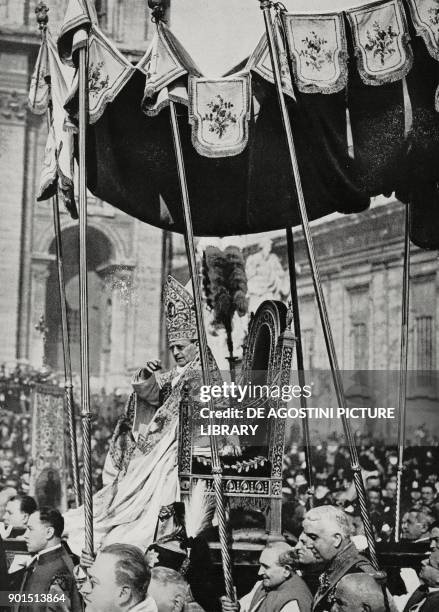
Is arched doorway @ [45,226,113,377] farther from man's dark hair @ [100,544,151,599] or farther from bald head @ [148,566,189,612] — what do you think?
man's dark hair @ [100,544,151,599]

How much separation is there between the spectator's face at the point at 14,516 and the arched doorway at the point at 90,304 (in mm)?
2529

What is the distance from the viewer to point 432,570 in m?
4.45

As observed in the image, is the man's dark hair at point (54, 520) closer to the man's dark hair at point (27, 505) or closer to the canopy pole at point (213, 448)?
the canopy pole at point (213, 448)

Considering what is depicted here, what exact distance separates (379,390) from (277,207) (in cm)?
347

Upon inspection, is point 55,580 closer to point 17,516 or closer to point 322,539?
point 322,539

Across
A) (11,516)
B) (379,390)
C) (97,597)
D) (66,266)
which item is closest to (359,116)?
(97,597)

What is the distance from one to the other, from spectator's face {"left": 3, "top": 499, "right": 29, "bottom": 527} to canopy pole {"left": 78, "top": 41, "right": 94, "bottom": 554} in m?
2.20

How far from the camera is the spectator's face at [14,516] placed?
662 centimetres

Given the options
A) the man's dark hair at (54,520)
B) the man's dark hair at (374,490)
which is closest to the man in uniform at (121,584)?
the man's dark hair at (54,520)

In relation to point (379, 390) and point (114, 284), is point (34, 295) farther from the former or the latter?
point (379, 390)

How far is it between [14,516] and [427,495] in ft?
11.6

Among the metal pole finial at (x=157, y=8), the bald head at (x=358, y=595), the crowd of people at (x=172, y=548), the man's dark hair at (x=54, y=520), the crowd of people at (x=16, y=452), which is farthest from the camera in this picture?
the crowd of people at (x=16, y=452)

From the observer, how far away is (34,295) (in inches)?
376

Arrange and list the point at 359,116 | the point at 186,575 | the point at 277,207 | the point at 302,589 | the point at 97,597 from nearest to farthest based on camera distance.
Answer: the point at 97,597, the point at 302,589, the point at 186,575, the point at 359,116, the point at 277,207
